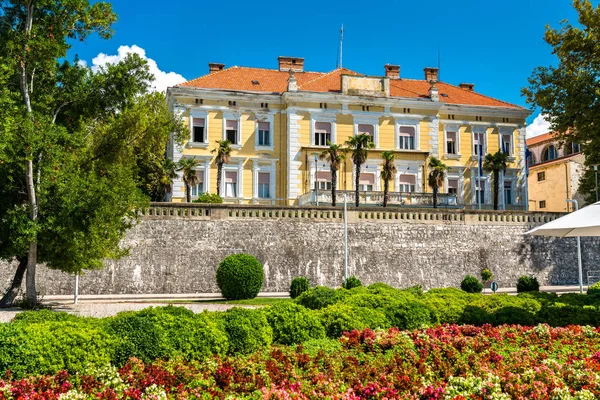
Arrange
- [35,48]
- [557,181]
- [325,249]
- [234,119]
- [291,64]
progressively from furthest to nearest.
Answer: [557,181] < [291,64] < [234,119] < [325,249] < [35,48]

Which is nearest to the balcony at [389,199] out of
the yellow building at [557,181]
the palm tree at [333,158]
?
the palm tree at [333,158]

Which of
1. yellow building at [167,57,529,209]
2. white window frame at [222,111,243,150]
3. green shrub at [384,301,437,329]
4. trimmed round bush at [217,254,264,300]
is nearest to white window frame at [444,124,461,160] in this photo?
yellow building at [167,57,529,209]

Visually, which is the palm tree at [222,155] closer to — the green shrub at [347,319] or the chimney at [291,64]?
the chimney at [291,64]

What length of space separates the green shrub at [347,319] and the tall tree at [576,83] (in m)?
21.3

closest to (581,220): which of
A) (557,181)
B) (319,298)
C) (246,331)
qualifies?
(319,298)

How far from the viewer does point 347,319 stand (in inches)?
439

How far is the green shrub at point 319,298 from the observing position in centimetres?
1389

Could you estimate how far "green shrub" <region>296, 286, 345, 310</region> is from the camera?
13.9 meters

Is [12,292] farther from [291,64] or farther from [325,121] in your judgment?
[291,64]

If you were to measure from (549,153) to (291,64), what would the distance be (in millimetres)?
28953

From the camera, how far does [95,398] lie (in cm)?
711

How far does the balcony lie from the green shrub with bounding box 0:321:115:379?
96.2 feet

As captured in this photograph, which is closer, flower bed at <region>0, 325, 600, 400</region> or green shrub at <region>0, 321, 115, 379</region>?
flower bed at <region>0, 325, 600, 400</region>

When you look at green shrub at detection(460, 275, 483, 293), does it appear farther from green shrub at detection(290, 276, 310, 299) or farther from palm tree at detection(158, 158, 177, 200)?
palm tree at detection(158, 158, 177, 200)
